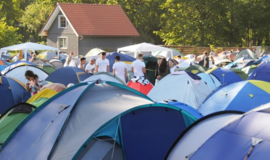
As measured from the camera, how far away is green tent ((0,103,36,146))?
32.6 feet

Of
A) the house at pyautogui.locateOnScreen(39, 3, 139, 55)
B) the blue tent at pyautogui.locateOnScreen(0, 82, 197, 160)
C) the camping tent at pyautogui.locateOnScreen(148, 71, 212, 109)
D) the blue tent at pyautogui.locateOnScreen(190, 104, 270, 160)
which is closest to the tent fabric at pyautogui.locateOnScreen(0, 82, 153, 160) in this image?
the blue tent at pyautogui.locateOnScreen(0, 82, 197, 160)

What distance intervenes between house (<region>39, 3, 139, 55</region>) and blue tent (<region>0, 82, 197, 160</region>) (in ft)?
123

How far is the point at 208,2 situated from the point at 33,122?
4541 cm

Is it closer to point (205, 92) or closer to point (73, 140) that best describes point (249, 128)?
point (73, 140)

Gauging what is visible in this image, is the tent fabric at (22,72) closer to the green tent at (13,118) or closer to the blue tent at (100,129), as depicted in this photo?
the green tent at (13,118)

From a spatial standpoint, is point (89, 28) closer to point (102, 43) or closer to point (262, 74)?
point (102, 43)

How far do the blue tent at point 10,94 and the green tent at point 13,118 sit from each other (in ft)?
13.3

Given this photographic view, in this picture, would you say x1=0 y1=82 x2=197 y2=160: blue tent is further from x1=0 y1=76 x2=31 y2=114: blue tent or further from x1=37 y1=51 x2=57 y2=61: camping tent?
x1=37 y1=51 x2=57 y2=61: camping tent

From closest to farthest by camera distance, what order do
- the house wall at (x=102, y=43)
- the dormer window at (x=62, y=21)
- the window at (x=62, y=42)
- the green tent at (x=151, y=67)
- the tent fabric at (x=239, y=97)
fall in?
the tent fabric at (x=239, y=97)
the green tent at (x=151, y=67)
the house wall at (x=102, y=43)
the window at (x=62, y=42)
the dormer window at (x=62, y=21)

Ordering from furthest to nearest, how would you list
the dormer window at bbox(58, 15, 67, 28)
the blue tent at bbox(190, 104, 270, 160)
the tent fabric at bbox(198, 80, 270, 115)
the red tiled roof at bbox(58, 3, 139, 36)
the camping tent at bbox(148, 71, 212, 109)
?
1. the dormer window at bbox(58, 15, 67, 28)
2. the red tiled roof at bbox(58, 3, 139, 36)
3. the camping tent at bbox(148, 71, 212, 109)
4. the tent fabric at bbox(198, 80, 270, 115)
5. the blue tent at bbox(190, 104, 270, 160)

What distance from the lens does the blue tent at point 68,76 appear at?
702 inches

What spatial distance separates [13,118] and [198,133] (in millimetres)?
4176

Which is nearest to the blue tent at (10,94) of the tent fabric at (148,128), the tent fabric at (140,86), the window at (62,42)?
the tent fabric at (140,86)

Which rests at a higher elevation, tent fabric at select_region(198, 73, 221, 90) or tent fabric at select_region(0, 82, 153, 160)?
tent fabric at select_region(0, 82, 153, 160)
